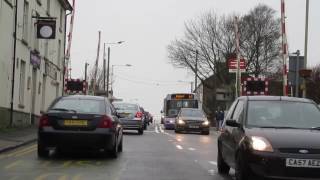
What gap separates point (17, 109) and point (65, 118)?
15.4 metres

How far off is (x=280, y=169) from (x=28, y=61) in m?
24.2

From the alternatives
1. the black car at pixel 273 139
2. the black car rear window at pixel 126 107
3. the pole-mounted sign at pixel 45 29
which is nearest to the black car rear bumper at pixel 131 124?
the black car rear window at pixel 126 107

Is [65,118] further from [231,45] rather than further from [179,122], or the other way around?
[231,45]

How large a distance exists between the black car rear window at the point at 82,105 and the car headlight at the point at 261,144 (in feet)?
20.2

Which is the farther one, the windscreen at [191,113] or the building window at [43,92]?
the windscreen at [191,113]

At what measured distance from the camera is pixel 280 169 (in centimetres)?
989

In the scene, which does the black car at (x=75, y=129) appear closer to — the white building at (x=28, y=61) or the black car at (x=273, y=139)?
the black car at (x=273, y=139)

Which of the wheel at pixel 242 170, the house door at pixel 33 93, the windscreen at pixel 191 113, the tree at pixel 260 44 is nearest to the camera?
the wheel at pixel 242 170

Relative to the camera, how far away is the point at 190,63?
7131cm

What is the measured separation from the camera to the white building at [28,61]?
90.3 feet

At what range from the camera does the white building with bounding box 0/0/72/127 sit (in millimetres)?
27516

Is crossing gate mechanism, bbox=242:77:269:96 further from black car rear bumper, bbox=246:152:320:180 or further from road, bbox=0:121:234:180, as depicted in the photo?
black car rear bumper, bbox=246:152:320:180

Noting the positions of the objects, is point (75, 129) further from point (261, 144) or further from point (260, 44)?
point (260, 44)

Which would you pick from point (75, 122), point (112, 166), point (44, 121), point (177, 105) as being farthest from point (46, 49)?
point (112, 166)
